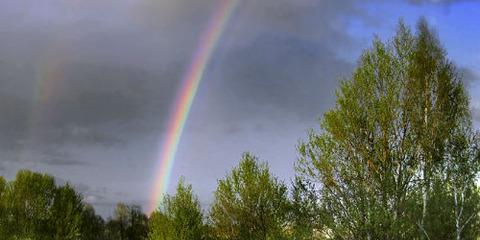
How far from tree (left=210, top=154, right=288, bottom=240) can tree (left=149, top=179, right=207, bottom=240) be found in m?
5.10

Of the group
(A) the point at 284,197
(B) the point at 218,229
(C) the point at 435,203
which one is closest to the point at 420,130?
(C) the point at 435,203

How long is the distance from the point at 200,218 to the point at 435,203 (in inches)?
1174

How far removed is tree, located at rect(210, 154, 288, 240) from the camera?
50000 millimetres

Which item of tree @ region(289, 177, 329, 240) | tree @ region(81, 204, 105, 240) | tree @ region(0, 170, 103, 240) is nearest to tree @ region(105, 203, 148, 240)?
tree @ region(81, 204, 105, 240)

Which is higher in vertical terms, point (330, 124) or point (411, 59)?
point (411, 59)

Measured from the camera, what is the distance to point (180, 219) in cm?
5725

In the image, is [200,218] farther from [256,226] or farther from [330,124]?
[330,124]

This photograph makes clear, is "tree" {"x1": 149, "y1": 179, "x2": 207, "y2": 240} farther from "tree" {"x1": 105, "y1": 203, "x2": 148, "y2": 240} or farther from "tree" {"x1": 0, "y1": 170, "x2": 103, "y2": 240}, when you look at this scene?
"tree" {"x1": 105, "y1": 203, "x2": 148, "y2": 240}

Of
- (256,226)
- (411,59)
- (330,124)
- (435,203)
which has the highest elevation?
(411,59)

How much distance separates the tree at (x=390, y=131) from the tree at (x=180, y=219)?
2189 cm

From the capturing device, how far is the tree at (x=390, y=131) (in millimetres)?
34281

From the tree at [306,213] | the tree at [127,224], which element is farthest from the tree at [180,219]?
the tree at [127,224]

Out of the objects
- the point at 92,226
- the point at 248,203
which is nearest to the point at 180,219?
the point at 248,203

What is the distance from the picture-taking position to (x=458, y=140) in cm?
3594
